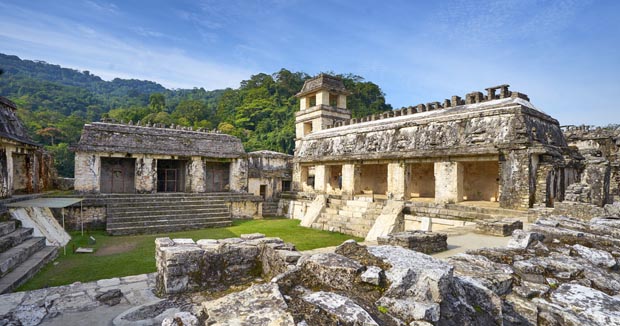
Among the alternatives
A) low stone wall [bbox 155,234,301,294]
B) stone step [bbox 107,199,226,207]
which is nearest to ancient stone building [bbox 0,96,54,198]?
stone step [bbox 107,199,226,207]

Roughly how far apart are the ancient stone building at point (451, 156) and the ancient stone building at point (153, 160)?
455cm

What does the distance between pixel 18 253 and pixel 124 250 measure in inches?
105

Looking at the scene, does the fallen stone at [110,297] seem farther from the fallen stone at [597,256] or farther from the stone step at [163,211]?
the stone step at [163,211]

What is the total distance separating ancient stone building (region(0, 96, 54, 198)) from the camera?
1106 cm

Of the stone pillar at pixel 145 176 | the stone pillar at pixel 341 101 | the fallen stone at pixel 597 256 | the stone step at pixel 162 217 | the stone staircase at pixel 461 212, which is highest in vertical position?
the stone pillar at pixel 341 101

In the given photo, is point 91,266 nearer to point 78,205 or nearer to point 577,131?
point 78,205

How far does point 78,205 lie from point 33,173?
124 inches

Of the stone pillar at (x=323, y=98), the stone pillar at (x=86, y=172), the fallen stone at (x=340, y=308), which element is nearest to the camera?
the fallen stone at (x=340, y=308)

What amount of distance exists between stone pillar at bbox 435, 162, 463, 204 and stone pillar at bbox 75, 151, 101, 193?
15.1 m

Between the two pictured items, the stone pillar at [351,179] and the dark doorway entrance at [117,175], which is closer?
the stone pillar at [351,179]

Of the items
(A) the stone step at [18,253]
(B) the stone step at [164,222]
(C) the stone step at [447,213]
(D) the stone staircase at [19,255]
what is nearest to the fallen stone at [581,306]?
(C) the stone step at [447,213]

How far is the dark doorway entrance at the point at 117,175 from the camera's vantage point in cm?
1747

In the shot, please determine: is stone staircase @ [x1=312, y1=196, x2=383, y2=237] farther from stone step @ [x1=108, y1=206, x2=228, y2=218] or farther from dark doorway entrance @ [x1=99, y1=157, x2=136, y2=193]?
dark doorway entrance @ [x1=99, y1=157, x2=136, y2=193]

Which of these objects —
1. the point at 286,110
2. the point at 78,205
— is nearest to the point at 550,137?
the point at 78,205
